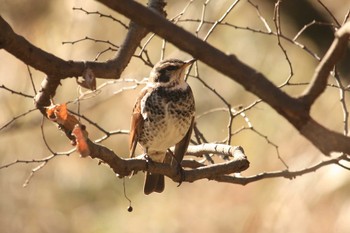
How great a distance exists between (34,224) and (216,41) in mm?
3590

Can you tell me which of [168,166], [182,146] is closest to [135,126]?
[182,146]

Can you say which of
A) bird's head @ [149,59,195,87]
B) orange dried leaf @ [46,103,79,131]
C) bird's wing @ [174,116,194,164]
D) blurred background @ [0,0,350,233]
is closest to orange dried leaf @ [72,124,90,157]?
orange dried leaf @ [46,103,79,131]

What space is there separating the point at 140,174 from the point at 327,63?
26.0 feet

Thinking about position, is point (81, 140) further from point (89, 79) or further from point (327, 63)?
point (327, 63)

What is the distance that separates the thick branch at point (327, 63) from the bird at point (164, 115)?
91.4 inches

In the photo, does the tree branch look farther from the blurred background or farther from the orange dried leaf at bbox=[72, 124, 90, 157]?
the blurred background

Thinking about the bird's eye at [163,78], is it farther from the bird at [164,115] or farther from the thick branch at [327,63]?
the thick branch at [327,63]

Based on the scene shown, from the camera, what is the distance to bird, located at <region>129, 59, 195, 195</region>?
4.58 meters

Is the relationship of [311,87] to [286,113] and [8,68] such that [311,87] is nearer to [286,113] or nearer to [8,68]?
[286,113]

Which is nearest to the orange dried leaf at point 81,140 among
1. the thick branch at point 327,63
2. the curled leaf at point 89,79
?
the curled leaf at point 89,79

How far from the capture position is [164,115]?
4625 mm

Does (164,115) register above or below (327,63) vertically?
above

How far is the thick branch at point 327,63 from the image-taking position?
209cm

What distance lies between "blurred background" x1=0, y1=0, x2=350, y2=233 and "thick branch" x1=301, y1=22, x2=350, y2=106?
229 inches
